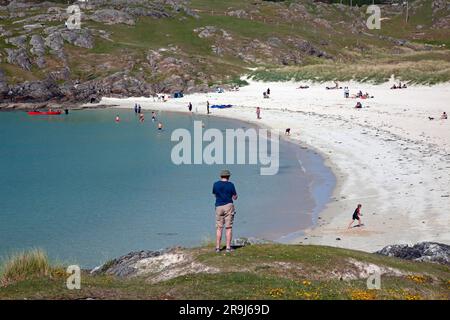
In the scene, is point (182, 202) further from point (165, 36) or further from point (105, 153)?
point (165, 36)

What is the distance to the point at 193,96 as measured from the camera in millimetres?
106562

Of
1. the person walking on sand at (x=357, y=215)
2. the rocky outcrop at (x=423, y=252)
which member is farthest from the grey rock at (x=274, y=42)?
the rocky outcrop at (x=423, y=252)

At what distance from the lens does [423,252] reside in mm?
22297

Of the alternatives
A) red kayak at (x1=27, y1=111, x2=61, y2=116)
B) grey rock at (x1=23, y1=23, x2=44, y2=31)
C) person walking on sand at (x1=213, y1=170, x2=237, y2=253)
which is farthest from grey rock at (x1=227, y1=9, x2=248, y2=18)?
person walking on sand at (x1=213, y1=170, x2=237, y2=253)

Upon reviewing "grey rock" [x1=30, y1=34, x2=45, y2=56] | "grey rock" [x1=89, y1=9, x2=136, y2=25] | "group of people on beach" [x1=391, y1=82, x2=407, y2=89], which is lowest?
"group of people on beach" [x1=391, y1=82, x2=407, y2=89]

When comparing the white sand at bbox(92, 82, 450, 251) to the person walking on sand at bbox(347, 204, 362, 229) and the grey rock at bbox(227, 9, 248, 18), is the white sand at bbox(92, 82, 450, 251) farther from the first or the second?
the grey rock at bbox(227, 9, 248, 18)

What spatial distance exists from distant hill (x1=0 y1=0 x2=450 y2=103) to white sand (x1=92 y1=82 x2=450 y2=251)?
879cm

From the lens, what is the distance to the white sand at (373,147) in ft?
96.2

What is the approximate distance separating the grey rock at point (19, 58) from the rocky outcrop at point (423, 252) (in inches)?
4200

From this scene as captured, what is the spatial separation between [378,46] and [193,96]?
8665 centimetres

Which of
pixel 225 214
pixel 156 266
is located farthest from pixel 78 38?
pixel 225 214

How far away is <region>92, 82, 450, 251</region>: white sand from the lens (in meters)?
29.3

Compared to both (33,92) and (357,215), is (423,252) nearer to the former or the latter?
(357,215)

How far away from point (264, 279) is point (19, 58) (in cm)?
11254
